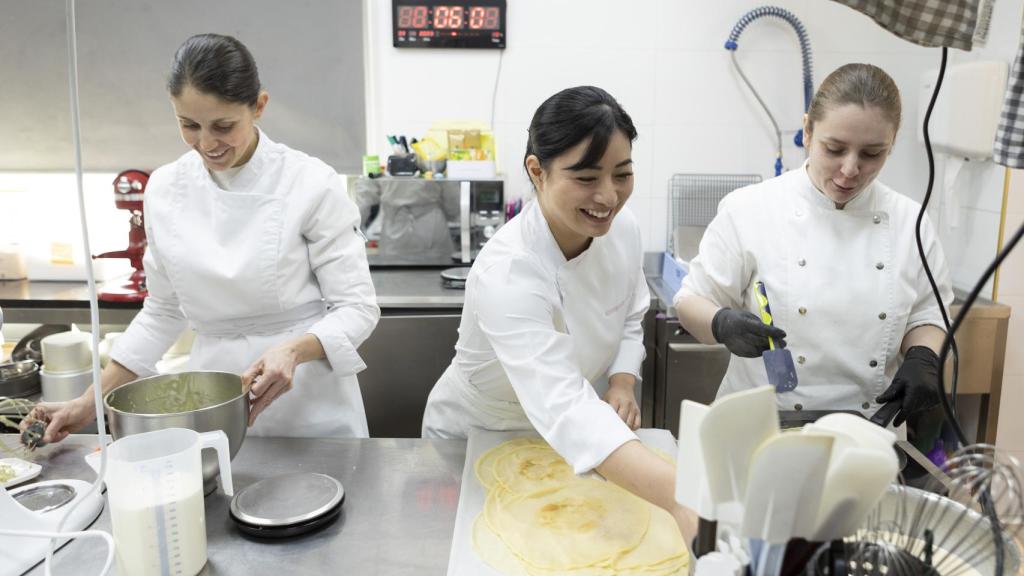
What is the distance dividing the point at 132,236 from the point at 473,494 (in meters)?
2.08

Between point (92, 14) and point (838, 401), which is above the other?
point (92, 14)

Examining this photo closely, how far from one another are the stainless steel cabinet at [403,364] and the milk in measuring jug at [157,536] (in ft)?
5.36

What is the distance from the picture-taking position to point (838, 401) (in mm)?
1614

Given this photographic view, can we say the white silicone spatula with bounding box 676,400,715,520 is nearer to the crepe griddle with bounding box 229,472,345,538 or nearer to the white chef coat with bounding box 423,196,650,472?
the white chef coat with bounding box 423,196,650,472

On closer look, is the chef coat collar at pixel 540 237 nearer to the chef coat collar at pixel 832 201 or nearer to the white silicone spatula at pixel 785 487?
the chef coat collar at pixel 832 201

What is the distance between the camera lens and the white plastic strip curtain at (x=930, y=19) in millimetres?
677

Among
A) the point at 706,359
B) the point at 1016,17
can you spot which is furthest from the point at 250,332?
the point at 1016,17

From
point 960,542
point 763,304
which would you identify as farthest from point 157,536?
point 763,304

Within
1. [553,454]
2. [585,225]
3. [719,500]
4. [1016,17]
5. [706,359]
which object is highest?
[1016,17]

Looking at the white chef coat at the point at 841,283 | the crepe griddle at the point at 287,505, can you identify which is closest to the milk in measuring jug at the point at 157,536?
the crepe griddle at the point at 287,505

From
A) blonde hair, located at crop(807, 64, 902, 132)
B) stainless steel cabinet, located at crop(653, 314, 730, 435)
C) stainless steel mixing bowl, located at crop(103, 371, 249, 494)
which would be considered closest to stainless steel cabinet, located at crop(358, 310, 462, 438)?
stainless steel cabinet, located at crop(653, 314, 730, 435)

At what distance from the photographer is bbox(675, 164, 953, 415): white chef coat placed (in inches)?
63.0

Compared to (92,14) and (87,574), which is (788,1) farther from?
(87,574)

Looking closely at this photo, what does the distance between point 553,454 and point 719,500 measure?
0.76 m
